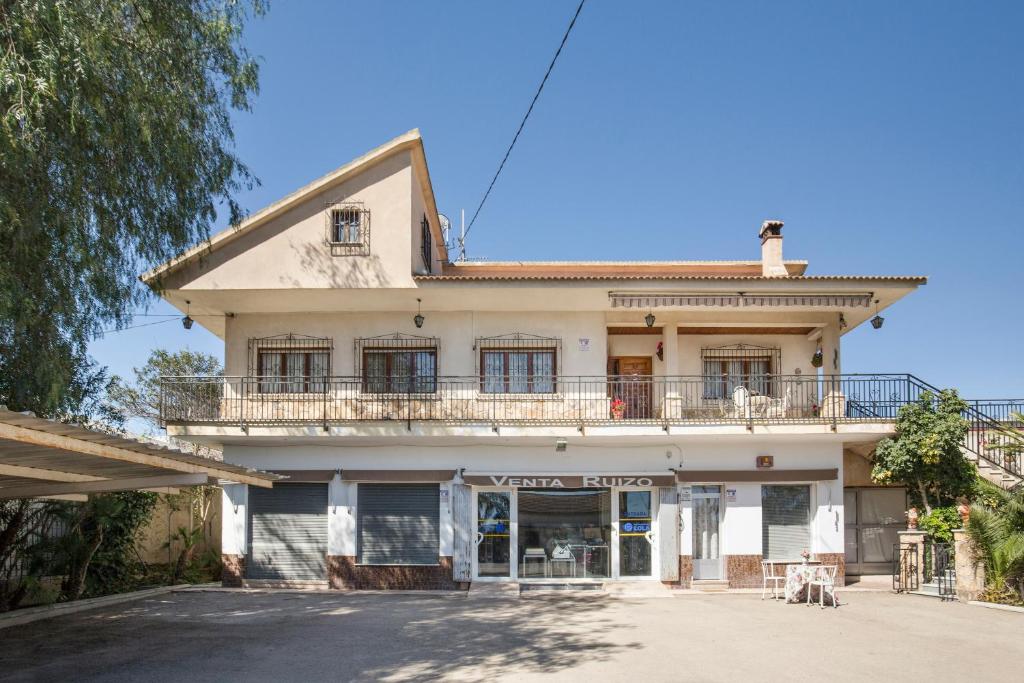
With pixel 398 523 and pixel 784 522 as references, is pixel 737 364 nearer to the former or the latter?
pixel 784 522

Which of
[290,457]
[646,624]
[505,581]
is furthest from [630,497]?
[290,457]

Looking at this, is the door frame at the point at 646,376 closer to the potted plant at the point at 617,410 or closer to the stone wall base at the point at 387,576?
the potted plant at the point at 617,410

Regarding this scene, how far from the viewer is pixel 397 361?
768 inches

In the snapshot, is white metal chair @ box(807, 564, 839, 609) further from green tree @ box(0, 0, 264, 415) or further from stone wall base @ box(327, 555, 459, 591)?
green tree @ box(0, 0, 264, 415)

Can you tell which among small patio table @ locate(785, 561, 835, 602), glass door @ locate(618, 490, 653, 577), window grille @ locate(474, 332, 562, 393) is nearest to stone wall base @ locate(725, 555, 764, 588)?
glass door @ locate(618, 490, 653, 577)

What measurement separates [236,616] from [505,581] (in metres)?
6.14

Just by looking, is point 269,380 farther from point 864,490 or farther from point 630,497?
point 864,490

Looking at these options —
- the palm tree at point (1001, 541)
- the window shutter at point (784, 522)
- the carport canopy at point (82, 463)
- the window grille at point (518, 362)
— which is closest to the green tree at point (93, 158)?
the carport canopy at point (82, 463)

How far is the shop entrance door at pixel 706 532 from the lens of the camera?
18.7 metres

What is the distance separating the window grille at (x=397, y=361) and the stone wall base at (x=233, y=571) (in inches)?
182

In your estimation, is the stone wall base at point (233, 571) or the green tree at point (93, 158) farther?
the stone wall base at point (233, 571)

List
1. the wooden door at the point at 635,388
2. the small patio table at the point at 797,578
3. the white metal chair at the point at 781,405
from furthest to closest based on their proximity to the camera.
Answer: the wooden door at the point at 635,388 < the white metal chair at the point at 781,405 < the small patio table at the point at 797,578

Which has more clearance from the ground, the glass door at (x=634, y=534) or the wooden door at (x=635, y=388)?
the wooden door at (x=635, y=388)

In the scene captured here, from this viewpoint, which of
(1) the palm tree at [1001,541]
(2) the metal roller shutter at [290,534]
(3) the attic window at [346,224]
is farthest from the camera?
(2) the metal roller shutter at [290,534]
